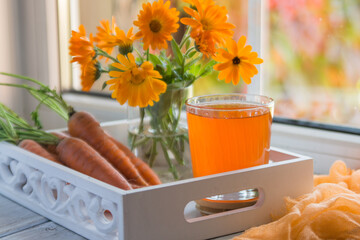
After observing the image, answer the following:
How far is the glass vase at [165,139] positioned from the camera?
0.99 metres

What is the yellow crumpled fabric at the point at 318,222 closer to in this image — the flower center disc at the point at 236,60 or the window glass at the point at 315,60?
the flower center disc at the point at 236,60

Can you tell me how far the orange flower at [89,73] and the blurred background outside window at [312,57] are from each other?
507mm

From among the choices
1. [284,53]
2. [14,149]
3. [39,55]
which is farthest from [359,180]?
[39,55]

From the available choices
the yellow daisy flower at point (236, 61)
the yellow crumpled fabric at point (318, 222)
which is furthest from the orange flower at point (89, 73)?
the yellow crumpled fabric at point (318, 222)

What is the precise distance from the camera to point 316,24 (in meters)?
1.26

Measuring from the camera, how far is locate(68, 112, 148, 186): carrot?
3.31 ft

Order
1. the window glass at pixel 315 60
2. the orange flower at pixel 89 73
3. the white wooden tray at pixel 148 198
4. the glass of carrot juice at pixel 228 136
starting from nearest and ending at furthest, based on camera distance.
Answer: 1. the white wooden tray at pixel 148 198
2. the glass of carrot juice at pixel 228 136
3. the orange flower at pixel 89 73
4. the window glass at pixel 315 60

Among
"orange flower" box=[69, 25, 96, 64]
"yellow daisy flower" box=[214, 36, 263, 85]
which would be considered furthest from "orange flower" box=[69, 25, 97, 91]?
"yellow daisy flower" box=[214, 36, 263, 85]

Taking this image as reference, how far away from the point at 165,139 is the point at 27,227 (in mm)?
285

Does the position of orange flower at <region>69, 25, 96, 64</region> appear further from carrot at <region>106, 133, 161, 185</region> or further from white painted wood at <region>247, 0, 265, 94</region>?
white painted wood at <region>247, 0, 265, 94</region>

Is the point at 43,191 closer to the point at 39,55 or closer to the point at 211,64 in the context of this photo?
the point at 211,64

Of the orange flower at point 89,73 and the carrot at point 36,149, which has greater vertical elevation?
the orange flower at point 89,73

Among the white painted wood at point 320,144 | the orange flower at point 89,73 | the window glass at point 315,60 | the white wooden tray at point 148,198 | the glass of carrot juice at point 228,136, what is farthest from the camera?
the window glass at point 315,60

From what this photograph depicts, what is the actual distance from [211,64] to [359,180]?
0.32 m
